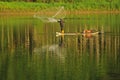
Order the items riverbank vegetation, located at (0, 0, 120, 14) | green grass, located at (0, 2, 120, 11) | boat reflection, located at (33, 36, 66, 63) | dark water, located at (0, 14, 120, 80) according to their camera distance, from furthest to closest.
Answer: green grass, located at (0, 2, 120, 11)
riverbank vegetation, located at (0, 0, 120, 14)
boat reflection, located at (33, 36, 66, 63)
dark water, located at (0, 14, 120, 80)

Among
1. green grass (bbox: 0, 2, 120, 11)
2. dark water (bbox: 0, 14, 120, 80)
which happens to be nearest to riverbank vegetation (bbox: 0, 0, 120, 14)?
green grass (bbox: 0, 2, 120, 11)

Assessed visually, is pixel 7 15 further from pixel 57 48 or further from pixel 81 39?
pixel 57 48

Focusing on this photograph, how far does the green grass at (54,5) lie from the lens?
112938mm

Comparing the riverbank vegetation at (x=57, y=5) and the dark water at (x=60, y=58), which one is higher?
the riverbank vegetation at (x=57, y=5)

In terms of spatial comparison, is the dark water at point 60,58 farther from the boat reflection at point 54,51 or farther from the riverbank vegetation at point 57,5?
the riverbank vegetation at point 57,5

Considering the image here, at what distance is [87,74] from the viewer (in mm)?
29469

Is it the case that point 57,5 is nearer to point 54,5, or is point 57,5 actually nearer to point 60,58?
point 54,5

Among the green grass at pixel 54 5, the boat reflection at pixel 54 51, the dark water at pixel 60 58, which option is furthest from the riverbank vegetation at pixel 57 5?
the boat reflection at pixel 54 51

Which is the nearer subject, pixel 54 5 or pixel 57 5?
pixel 54 5

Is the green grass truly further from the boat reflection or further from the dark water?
the boat reflection

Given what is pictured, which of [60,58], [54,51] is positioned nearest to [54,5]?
[54,51]

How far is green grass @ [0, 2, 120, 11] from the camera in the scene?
112938 mm

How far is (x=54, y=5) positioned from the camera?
115375mm

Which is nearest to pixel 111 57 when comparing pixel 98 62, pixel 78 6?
pixel 98 62
